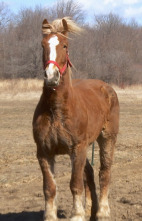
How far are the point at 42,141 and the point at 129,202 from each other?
92.4 inches

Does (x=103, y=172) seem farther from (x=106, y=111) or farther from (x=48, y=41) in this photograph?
(x=48, y=41)

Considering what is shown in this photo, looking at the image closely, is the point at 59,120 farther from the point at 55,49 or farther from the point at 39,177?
the point at 39,177

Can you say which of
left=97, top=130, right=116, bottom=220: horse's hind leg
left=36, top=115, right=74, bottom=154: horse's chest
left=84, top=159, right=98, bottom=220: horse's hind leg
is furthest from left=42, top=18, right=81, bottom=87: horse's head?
left=84, top=159, right=98, bottom=220: horse's hind leg

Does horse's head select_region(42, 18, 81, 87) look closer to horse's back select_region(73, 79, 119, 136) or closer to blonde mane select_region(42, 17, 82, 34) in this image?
blonde mane select_region(42, 17, 82, 34)

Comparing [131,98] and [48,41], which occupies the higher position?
[48,41]

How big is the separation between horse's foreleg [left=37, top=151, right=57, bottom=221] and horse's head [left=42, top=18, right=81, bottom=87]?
1.06m

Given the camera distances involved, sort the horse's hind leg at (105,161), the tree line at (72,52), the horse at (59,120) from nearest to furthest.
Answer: the horse at (59,120), the horse's hind leg at (105,161), the tree line at (72,52)

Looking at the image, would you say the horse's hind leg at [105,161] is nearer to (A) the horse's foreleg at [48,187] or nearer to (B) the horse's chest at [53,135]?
(A) the horse's foreleg at [48,187]

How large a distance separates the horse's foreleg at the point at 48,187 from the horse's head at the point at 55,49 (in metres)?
1.06

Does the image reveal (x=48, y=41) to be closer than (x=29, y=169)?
Yes

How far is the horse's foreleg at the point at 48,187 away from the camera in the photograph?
4909 mm

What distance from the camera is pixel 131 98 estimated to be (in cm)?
2984

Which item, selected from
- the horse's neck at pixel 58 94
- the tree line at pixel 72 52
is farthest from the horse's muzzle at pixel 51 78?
the tree line at pixel 72 52

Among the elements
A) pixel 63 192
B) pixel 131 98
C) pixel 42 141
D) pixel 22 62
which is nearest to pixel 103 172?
pixel 63 192
